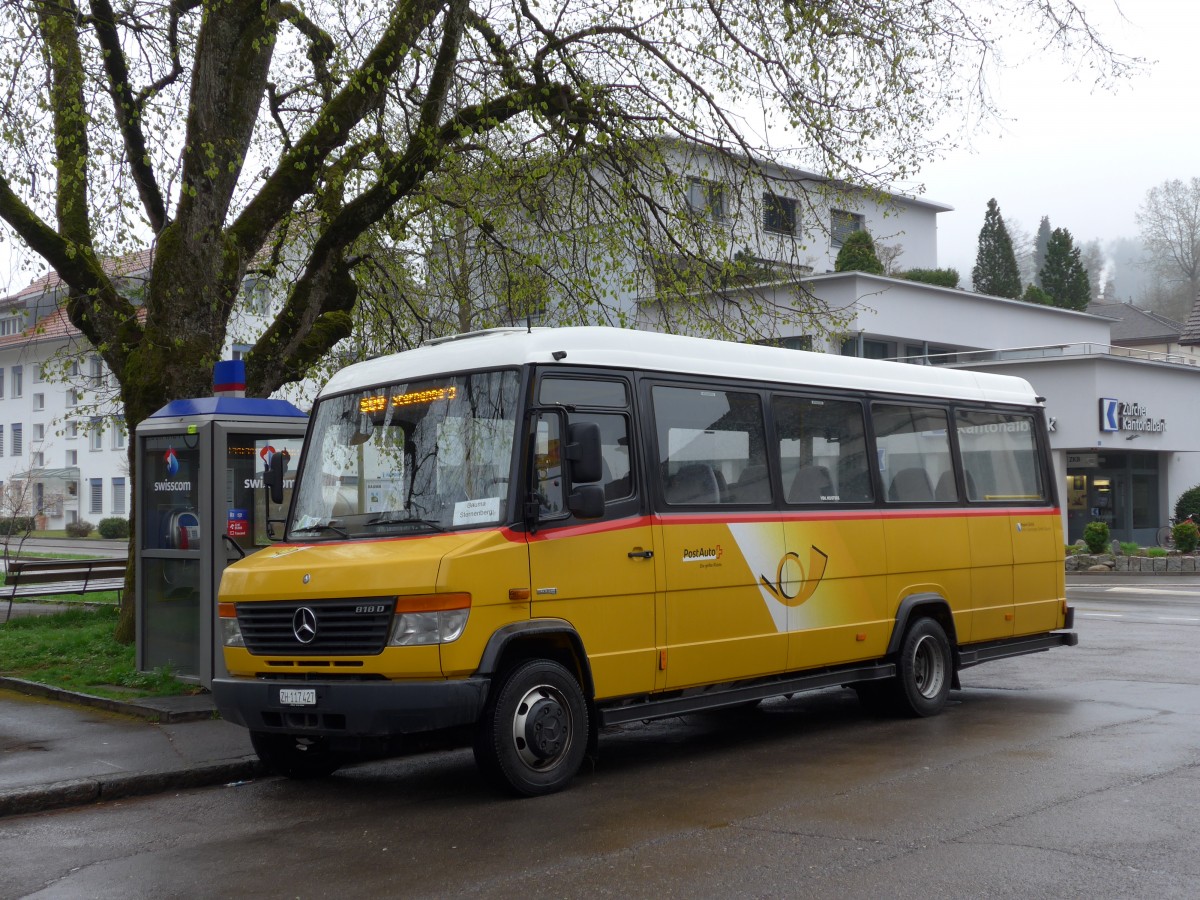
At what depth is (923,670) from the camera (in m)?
11.6

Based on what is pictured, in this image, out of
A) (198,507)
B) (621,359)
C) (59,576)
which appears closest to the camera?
(621,359)

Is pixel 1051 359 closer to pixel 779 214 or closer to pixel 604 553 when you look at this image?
pixel 779 214

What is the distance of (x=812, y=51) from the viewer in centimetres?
1498

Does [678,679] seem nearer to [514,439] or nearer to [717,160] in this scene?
[514,439]

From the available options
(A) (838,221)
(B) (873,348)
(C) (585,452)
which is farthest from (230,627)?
(B) (873,348)

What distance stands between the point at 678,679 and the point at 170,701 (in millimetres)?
4807

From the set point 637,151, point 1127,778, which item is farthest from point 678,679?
point 637,151

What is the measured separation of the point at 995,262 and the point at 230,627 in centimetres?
6646

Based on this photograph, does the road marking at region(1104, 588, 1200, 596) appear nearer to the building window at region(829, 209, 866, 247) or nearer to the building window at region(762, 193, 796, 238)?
the building window at region(829, 209, 866, 247)

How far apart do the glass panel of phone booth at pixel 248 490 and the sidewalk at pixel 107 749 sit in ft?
4.75

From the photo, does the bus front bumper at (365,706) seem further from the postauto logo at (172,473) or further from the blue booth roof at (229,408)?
the postauto logo at (172,473)

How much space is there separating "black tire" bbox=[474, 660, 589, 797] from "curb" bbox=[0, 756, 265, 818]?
7.21ft

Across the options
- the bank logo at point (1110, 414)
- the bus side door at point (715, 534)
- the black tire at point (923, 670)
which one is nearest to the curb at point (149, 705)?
the bus side door at point (715, 534)

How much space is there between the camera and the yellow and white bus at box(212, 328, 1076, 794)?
794 centimetres
